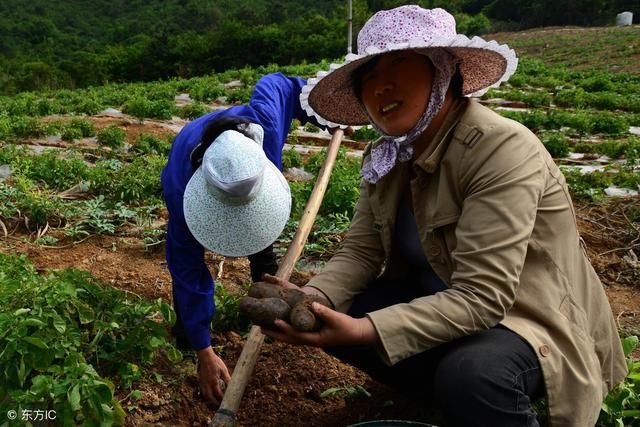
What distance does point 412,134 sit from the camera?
178 centimetres

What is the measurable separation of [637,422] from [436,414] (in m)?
0.71

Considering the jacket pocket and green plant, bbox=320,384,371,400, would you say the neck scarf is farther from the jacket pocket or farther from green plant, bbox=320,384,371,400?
green plant, bbox=320,384,371,400

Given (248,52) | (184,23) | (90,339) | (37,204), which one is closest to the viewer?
(90,339)

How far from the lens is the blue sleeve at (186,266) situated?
2.07 metres

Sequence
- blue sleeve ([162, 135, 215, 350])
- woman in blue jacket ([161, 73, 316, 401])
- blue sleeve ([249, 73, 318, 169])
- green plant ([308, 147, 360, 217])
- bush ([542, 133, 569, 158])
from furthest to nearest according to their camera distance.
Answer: bush ([542, 133, 569, 158])
green plant ([308, 147, 360, 217])
blue sleeve ([249, 73, 318, 169])
blue sleeve ([162, 135, 215, 350])
woman in blue jacket ([161, 73, 316, 401])

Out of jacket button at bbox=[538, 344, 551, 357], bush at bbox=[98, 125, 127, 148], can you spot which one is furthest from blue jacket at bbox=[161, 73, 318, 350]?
bush at bbox=[98, 125, 127, 148]

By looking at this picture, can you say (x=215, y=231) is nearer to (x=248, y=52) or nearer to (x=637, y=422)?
(x=637, y=422)

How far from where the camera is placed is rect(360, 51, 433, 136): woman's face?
174cm

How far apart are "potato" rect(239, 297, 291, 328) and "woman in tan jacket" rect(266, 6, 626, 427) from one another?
0.04m

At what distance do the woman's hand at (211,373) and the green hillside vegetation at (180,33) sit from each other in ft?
62.9

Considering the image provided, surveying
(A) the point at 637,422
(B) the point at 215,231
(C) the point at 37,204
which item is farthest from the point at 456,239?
(C) the point at 37,204

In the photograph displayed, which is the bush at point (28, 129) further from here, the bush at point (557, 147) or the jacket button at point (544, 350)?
the jacket button at point (544, 350)

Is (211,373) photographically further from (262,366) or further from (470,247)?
(470,247)

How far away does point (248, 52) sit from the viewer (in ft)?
105
